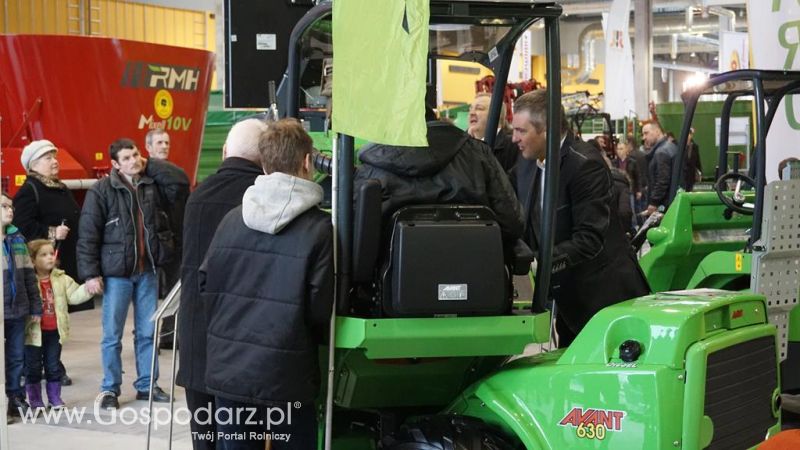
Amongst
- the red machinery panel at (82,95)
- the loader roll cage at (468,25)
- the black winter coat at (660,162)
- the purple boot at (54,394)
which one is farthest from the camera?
the black winter coat at (660,162)

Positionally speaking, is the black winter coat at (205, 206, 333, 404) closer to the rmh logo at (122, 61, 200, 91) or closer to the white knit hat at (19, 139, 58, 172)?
the white knit hat at (19, 139, 58, 172)

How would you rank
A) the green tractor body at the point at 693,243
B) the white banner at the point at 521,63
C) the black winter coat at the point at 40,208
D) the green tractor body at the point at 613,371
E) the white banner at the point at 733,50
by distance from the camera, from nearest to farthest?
1. the green tractor body at the point at 613,371
2. the green tractor body at the point at 693,243
3. the black winter coat at the point at 40,208
4. the white banner at the point at 733,50
5. the white banner at the point at 521,63

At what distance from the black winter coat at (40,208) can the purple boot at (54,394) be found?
1768mm

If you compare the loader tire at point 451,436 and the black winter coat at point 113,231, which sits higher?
the black winter coat at point 113,231

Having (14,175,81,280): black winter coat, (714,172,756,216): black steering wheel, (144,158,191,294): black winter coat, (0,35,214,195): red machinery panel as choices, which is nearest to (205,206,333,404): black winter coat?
(714,172,756,216): black steering wheel

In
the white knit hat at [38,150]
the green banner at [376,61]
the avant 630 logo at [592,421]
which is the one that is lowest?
the avant 630 logo at [592,421]

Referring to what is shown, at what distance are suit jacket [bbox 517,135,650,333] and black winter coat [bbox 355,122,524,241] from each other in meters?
0.76

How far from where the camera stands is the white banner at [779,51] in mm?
7645

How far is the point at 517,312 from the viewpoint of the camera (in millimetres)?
4027

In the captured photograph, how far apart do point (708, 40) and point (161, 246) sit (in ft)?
113

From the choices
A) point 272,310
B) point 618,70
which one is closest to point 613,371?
point 272,310

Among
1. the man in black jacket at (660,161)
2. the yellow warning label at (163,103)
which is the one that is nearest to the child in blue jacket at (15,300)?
the yellow warning label at (163,103)

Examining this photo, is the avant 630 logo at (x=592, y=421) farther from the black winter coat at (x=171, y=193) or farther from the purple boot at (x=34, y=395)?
the purple boot at (x=34, y=395)

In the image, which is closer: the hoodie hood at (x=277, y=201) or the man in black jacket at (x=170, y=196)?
the hoodie hood at (x=277, y=201)
